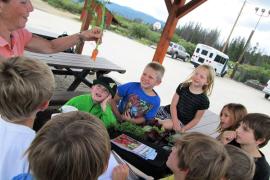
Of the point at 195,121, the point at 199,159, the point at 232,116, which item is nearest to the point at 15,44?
the point at 199,159

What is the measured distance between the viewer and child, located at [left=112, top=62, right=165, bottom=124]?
11.1 feet

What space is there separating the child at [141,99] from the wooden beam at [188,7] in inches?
70.8

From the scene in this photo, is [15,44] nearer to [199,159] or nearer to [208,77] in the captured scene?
[199,159]

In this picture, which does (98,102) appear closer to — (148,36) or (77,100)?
(77,100)

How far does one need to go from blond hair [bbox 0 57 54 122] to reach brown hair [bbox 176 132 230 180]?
2.69ft

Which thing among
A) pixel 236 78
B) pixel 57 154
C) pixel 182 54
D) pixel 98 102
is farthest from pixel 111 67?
pixel 236 78

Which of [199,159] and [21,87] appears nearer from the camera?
[21,87]

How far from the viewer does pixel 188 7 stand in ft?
15.6

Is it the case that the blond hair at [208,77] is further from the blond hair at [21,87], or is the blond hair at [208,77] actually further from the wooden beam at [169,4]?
the blond hair at [21,87]

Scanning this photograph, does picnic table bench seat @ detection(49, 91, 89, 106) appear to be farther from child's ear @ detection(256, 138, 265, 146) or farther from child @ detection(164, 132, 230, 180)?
child's ear @ detection(256, 138, 265, 146)

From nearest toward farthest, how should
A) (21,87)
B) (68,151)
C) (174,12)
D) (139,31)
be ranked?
(68,151) < (21,87) < (174,12) < (139,31)

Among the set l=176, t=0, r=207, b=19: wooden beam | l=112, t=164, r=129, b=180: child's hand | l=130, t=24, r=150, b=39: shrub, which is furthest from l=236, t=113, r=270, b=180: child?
l=130, t=24, r=150, b=39: shrub

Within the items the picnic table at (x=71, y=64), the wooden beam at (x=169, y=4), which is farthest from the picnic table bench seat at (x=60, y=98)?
the wooden beam at (x=169, y=4)

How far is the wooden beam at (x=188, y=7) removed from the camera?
4723mm
